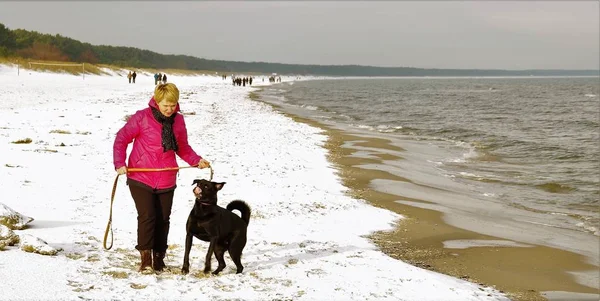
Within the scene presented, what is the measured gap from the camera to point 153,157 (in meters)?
5.40

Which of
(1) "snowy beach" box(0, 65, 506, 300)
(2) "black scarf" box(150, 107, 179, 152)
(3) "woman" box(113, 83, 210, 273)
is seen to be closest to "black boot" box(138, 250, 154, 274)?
(3) "woman" box(113, 83, 210, 273)

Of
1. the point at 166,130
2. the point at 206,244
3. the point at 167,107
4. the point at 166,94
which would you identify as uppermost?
the point at 166,94

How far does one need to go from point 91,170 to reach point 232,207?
5.87 meters

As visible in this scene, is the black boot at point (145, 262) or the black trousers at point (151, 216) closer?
the black trousers at point (151, 216)

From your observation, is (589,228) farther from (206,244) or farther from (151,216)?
(151,216)

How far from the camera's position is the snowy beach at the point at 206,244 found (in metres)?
5.22

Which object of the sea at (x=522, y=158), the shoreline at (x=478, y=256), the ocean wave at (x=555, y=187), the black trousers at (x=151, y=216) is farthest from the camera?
the ocean wave at (x=555, y=187)

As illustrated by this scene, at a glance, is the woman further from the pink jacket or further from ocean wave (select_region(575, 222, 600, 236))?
ocean wave (select_region(575, 222, 600, 236))

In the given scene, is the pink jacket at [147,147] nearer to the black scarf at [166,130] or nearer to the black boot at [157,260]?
the black scarf at [166,130]

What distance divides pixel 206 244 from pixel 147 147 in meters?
2.02

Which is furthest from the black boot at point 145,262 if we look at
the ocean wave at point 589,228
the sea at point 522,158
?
the ocean wave at point 589,228

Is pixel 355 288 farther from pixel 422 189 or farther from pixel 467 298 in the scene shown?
pixel 422 189

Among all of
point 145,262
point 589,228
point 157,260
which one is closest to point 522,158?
point 589,228

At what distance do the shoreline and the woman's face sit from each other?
399 centimetres
